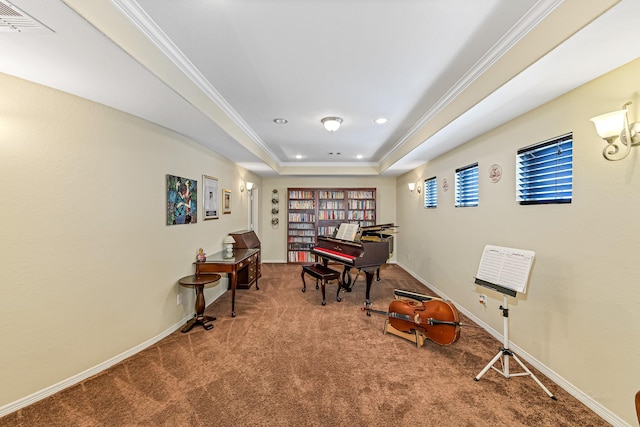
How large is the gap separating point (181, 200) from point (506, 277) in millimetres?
3478

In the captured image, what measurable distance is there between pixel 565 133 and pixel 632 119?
18.4 inches

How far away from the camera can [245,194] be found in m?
5.76

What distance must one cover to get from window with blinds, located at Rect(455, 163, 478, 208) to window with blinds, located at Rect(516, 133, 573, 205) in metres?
0.77

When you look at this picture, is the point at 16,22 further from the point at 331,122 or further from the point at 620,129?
the point at 620,129

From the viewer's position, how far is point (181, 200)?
3207 millimetres

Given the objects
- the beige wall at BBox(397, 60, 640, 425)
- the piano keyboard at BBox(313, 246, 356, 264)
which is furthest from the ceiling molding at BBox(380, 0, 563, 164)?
the piano keyboard at BBox(313, 246, 356, 264)

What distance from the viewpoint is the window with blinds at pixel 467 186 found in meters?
3.38

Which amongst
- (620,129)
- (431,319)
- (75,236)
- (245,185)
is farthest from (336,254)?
(620,129)

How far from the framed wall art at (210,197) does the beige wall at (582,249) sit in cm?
371

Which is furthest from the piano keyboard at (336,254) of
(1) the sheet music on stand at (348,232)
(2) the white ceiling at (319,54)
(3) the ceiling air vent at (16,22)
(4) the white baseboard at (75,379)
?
(3) the ceiling air vent at (16,22)

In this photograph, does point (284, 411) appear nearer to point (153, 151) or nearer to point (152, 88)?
point (152, 88)

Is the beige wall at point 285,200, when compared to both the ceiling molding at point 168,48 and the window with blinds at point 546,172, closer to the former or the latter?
the ceiling molding at point 168,48

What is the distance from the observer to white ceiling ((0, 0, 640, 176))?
1.41 m

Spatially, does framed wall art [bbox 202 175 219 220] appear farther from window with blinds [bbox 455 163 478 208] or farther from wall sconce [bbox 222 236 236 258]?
window with blinds [bbox 455 163 478 208]
